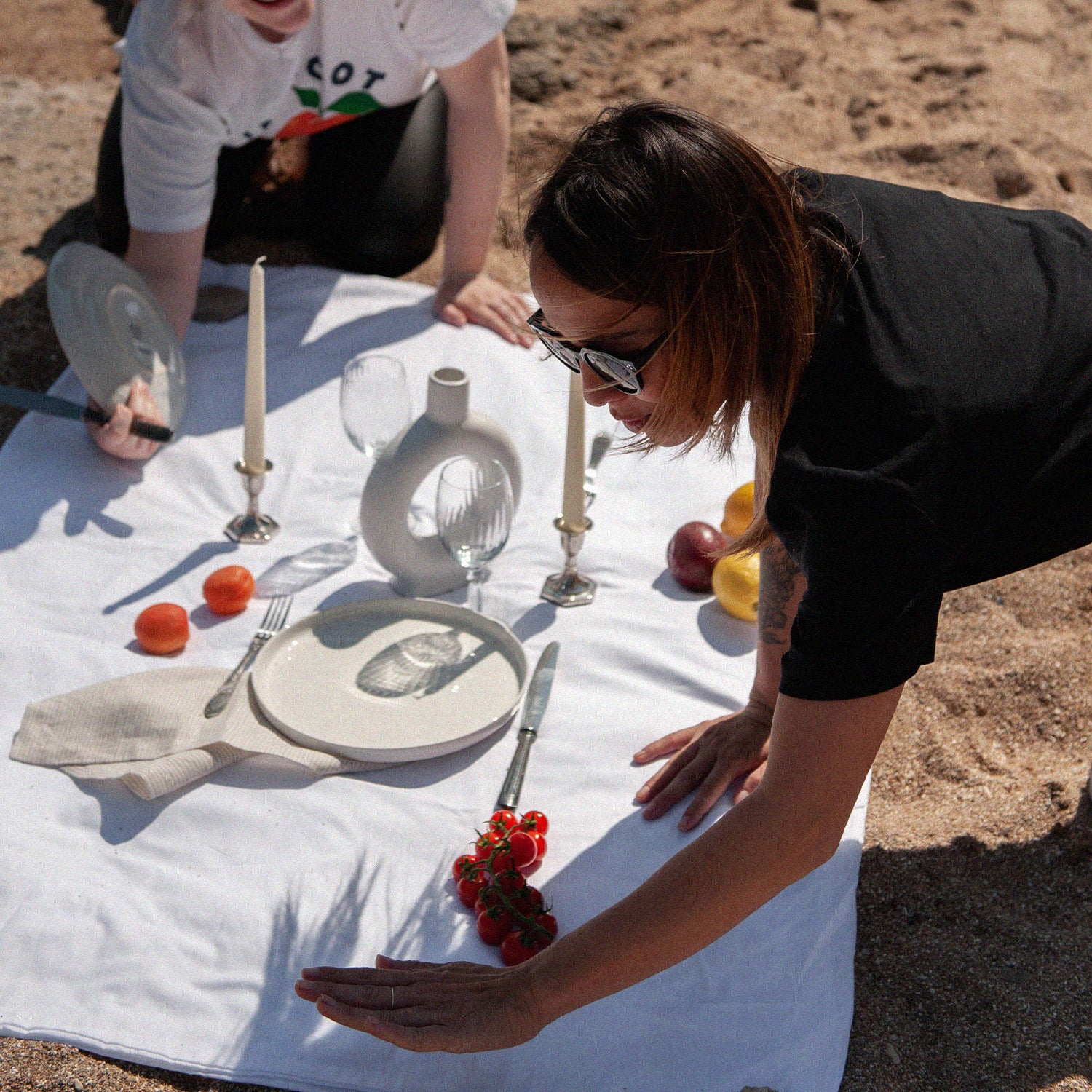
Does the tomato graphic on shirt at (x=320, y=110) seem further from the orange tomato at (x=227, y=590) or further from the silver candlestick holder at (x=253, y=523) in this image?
the orange tomato at (x=227, y=590)

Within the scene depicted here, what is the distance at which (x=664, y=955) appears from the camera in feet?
3.40

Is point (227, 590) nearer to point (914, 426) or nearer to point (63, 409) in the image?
point (63, 409)

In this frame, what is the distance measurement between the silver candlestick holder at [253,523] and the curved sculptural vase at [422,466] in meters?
0.24

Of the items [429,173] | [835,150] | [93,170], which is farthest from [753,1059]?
[93,170]

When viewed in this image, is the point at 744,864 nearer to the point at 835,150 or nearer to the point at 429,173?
the point at 429,173

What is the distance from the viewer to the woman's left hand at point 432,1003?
3.46 feet

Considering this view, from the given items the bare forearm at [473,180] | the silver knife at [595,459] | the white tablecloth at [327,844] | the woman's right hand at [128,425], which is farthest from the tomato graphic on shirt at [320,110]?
the silver knife at [595,459]

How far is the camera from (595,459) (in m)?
2.07

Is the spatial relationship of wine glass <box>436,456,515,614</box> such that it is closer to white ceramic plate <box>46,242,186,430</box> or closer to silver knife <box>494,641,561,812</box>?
silver knife <box>494,641,561,812</box>

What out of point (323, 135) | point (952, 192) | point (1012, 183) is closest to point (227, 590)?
point (323, 135)

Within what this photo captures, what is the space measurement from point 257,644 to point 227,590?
142mm

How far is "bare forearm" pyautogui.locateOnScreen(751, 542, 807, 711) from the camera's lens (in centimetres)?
146

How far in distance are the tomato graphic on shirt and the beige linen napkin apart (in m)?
1.52

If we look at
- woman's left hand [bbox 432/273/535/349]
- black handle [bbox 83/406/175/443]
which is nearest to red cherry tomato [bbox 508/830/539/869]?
black handle [bbox 83/406/175/443]
